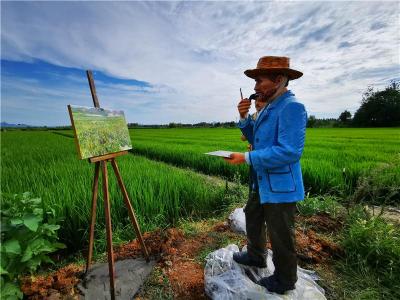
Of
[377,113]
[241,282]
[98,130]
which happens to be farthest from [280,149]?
[377,113]

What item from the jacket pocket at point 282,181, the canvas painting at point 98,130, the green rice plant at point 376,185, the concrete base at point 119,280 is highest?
the canvas painting at point 98,130

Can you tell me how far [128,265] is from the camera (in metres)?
2.54

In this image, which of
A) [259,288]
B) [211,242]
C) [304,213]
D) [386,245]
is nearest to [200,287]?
[259,288]

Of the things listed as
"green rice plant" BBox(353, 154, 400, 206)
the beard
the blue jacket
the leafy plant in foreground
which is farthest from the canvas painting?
"green rice plant" BBox(353, 154, 400, 206)

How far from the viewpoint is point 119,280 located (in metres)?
2.33

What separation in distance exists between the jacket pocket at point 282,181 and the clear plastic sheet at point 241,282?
30.1 inches

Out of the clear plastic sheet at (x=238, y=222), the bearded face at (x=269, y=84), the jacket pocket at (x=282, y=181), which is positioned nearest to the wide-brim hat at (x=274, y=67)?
the bearded face at (x=269, y=84)

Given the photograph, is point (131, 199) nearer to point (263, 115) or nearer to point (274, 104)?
point (263, 115)

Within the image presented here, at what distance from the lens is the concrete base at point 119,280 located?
7.17ft

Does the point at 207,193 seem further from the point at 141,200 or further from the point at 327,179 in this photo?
the point at 327,179

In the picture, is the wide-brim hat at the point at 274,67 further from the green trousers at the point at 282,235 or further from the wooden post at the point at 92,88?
the wooden post at the point at 92,88

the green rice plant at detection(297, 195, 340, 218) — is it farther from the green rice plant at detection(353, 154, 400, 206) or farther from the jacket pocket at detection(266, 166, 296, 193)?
the jacket pocket at detection(266, 166, 296, 193)

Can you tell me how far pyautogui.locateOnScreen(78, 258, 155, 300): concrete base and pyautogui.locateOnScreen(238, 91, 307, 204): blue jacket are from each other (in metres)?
1.37

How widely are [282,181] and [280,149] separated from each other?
0.79ft
